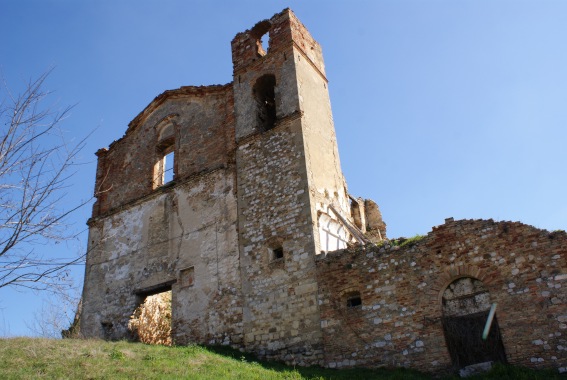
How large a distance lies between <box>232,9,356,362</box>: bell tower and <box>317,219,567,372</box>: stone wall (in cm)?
61

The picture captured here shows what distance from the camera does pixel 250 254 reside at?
12258 millimetres

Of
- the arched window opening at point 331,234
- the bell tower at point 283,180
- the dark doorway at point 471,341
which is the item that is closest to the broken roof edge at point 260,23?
the bell tower at point 283,180

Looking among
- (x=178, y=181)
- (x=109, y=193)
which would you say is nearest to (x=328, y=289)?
(x=178, y=181)

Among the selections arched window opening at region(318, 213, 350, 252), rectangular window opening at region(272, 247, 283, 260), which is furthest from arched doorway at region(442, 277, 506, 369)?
rectangular window opening at region(272, 247, 283, 260)

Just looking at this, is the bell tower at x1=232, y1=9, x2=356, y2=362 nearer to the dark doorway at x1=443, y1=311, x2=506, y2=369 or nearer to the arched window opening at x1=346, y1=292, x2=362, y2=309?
the arched window opening at x1=346, y1=292, x2=362, y2=309

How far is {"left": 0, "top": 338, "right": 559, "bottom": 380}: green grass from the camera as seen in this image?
8398 millimetres

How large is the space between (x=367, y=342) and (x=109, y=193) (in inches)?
420

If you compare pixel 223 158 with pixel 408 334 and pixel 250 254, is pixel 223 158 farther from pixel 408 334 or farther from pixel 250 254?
pixel 408 334

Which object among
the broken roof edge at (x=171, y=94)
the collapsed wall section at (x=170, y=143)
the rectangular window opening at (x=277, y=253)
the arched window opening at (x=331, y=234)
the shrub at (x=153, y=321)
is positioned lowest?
the shrub at (x=153, y=321)

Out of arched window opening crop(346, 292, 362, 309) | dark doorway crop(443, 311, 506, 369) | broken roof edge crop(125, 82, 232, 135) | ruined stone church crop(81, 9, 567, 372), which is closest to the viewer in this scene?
dark doorway crop(443, 311, 506, 369)

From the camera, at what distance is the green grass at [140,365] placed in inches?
331

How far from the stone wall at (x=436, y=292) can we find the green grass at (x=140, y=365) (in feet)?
1.42

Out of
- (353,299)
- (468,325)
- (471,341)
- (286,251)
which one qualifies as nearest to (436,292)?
(468,325)

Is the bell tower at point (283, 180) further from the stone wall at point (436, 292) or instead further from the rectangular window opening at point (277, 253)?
the stone wall at point (436, 292)
